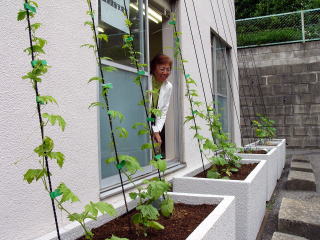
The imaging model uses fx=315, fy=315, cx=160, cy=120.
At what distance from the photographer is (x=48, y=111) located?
5.51 feet

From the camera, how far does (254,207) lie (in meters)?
2.64

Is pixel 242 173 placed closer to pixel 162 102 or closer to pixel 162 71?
pixel 162 102

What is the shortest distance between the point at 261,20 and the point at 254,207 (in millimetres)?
8470

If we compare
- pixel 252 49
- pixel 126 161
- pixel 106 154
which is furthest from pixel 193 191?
pixel 252 49

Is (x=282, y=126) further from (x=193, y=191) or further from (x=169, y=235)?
(x=169, y=235)

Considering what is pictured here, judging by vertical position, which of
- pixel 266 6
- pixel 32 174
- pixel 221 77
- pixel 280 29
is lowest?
pixel 32 174

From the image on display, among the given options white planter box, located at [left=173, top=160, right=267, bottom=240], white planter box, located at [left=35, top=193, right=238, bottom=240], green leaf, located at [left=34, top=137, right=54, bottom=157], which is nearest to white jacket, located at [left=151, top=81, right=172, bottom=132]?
white planter box, located at [left=173, top=160, right=267, bottom=240]


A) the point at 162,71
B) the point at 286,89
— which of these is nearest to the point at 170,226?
the point at 162,71

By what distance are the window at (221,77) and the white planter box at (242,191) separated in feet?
8.36

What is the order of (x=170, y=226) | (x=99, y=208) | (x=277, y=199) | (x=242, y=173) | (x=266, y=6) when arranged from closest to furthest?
(x=99, y=208)
(x=170, y=226)
(x=242, y=173)
(x=277, y=199)
(x=266, y=6)

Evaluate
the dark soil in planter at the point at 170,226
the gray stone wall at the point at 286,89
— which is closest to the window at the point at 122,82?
the dark soil in planter at the point at 170,226

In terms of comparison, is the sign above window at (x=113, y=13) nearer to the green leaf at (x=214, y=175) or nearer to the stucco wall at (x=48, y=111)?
the stucco wall at (x=48, y=111)

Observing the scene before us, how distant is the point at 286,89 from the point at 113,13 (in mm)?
7219

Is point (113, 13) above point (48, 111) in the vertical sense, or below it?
above
